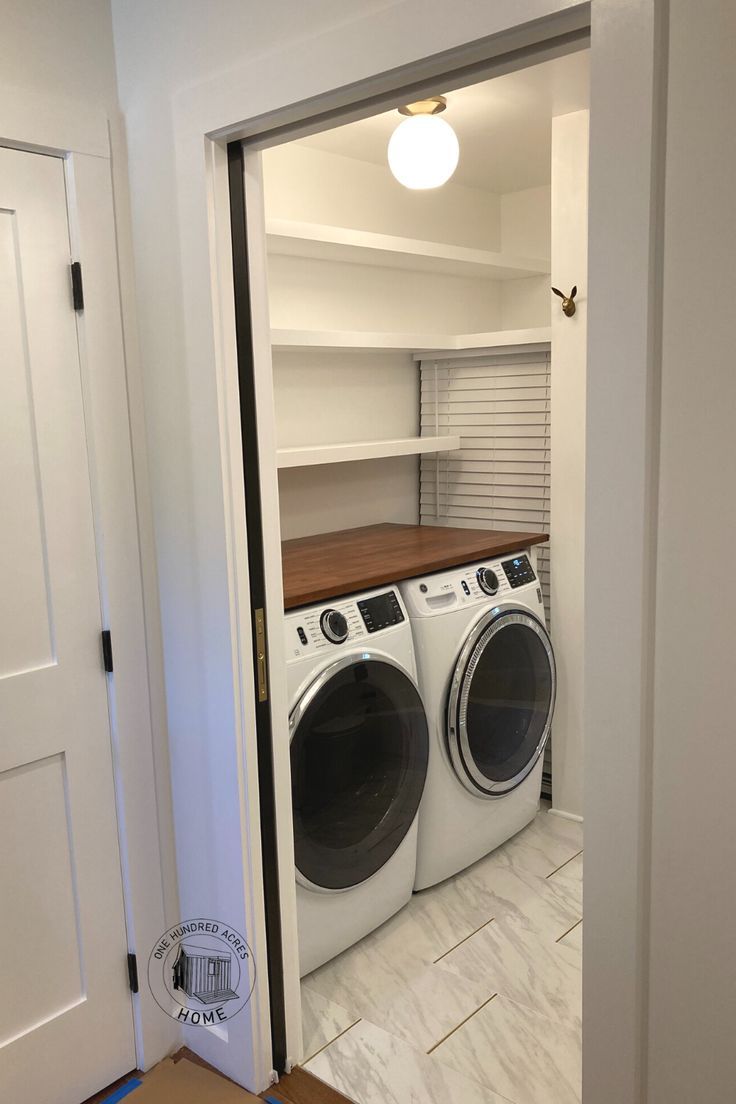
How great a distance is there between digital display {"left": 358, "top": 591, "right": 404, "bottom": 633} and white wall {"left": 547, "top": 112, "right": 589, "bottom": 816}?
787mm

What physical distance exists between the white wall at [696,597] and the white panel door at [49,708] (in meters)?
1.15

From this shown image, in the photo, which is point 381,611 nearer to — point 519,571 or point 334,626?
point 334,626

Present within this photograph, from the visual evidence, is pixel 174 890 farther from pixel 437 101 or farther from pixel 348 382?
pixel 437 101

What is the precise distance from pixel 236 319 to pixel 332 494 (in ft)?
4.80

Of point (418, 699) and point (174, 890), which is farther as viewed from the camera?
point (418, 699)

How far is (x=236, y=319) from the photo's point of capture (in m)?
1.71

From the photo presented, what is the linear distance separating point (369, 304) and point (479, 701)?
1.48m

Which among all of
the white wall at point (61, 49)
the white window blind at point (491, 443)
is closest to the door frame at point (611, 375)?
the white wall at point (61, 49)

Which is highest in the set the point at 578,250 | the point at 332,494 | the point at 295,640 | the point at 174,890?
the point at 578,250

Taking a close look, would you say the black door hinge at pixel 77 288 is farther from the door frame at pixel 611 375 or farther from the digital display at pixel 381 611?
the digital display at pixel 381 611

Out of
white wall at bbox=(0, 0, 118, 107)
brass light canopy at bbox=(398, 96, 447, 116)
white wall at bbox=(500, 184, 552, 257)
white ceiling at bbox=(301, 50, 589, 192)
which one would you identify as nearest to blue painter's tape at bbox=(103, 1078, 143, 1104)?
white wall at bbox=(0, 0, 118, 107)

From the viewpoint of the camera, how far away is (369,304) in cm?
318

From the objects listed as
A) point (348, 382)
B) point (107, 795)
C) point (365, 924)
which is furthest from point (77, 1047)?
point (348, 382)

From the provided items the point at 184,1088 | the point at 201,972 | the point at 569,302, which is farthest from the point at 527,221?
the point at 184,1088
